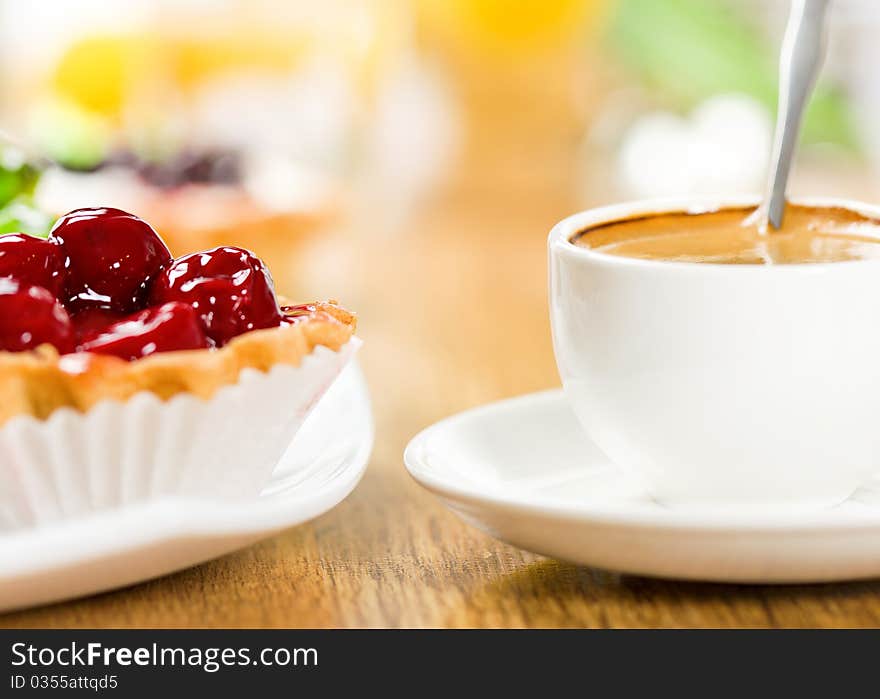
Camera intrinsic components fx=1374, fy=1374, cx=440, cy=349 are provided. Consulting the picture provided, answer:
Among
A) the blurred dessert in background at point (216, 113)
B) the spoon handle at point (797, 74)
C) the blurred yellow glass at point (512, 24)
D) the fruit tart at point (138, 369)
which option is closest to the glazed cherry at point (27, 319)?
the fruit tart at point (138, 369)

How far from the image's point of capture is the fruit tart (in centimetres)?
74

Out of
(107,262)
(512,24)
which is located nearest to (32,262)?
(107,262)

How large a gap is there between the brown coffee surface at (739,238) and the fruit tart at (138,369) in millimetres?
237

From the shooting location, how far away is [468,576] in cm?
85

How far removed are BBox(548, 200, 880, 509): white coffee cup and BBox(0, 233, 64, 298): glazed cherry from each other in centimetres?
32

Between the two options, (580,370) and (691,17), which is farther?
(691,17)

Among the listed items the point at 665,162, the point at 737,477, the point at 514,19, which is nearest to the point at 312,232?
the point at 737,477

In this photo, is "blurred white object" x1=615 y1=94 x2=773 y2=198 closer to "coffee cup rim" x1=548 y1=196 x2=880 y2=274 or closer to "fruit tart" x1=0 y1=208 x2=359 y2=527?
"coffee cup rim" x1=548 y1=196 x2=880 y2=274

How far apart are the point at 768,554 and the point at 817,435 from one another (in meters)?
0.12

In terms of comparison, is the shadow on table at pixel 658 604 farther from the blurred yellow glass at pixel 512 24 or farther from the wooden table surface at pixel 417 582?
the blurred yellow glass at pixel 512 24

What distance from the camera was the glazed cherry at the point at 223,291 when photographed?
812 mm

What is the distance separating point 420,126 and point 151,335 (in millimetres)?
3429

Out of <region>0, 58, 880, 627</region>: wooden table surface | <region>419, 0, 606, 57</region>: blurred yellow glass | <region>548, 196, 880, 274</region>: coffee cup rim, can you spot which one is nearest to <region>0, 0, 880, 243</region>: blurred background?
<region>419, 0, 606, 57</region>: blurred yellow glass
